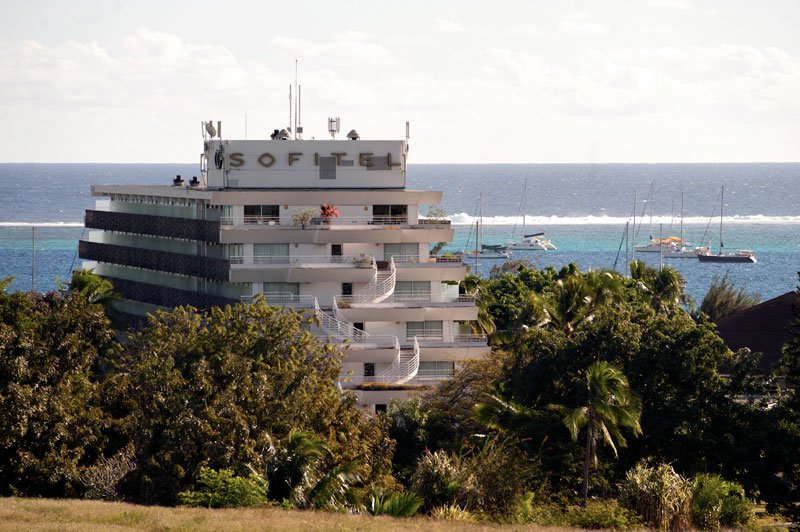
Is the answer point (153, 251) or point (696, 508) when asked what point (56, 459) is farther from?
point (153, 251)

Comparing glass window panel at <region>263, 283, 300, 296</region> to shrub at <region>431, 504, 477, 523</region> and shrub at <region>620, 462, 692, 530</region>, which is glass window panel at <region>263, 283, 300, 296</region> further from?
shrub at <region>431, 504, 477, 523</region>

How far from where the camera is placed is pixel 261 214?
10594 centimetres

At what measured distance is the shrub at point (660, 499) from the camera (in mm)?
59656

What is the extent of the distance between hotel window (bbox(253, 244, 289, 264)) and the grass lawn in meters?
50.0

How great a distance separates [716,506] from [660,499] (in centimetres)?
243

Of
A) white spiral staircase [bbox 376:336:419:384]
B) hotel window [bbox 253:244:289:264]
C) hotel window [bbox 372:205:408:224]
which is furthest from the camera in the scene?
hotel window [bbox 372:205:408:224]

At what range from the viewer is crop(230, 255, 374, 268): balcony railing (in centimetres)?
10350

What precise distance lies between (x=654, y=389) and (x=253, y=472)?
2221cm

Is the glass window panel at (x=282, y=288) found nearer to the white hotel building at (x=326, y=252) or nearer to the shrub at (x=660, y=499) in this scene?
the white hotel building at (x=326, y=252)

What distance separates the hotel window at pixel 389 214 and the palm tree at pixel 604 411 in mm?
43325

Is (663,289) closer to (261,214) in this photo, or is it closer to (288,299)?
(288,299)

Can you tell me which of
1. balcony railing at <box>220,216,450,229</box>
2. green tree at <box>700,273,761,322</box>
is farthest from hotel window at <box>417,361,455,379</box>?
green tree at <box>700,273,761,322</box>

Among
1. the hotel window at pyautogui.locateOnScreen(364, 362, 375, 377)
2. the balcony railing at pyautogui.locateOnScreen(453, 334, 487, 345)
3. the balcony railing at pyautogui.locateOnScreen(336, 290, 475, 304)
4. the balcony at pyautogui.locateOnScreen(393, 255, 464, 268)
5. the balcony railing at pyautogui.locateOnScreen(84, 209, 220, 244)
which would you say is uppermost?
the balcony railing at pyautogui.locateOnScreen(84, 209, 220, 244)

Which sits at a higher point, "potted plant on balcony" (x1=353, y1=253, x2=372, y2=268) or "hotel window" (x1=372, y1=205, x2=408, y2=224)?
"hotel window" (x1=372, y1=205, x2=408, y2=224)
